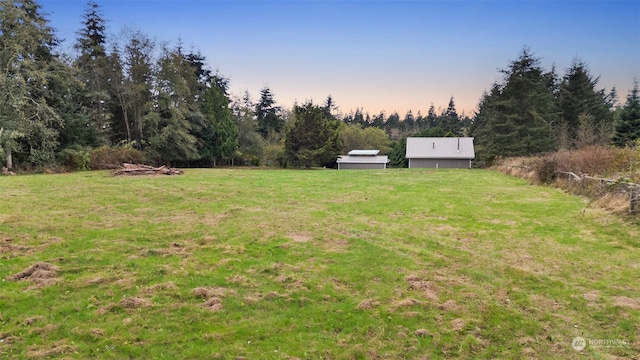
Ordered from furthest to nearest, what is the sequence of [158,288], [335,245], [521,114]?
[521,114] → [335,245] → [158,288]

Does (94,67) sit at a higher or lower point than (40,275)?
higher

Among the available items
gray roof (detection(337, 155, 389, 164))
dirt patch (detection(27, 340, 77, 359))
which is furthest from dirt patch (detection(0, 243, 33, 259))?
gray roof (detection(337, 155, 389, 164))

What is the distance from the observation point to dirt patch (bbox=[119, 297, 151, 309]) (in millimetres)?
4270

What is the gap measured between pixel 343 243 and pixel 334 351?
146 inches

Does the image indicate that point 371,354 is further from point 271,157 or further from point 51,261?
point 271,157

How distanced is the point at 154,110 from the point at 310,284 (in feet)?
103

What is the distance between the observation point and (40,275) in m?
5.04

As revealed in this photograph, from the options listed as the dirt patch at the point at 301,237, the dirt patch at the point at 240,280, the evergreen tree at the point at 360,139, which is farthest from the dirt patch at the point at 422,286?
the evergreen tree at the point at 360,139

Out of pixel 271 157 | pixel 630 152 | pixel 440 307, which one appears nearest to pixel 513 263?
pixel 440 307

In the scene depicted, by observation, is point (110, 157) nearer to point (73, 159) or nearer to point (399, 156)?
point (73, 159)

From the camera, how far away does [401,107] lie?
95312 millimetres

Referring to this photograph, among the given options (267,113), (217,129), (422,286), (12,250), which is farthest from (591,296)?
→ (267,113)

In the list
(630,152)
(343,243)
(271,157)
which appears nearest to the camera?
(343,243)

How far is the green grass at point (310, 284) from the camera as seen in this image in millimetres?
3676
